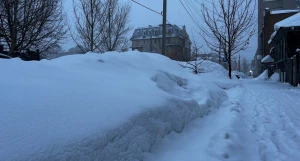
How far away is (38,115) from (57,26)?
1507cm

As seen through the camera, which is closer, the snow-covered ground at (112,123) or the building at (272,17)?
the snow-covered ground at (112,123)

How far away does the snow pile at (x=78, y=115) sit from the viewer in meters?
1.97

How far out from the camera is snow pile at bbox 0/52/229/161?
1.97 m

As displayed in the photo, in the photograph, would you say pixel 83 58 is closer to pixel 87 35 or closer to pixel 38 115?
pixel 38 115

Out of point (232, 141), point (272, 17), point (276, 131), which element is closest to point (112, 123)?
point (232, 141)

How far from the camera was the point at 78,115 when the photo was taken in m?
2.48

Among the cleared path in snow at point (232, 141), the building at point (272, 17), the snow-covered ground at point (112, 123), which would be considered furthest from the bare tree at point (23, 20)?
the building at point (272, 17)

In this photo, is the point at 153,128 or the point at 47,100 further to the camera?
the point at 153,128

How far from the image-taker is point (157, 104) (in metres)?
3.67

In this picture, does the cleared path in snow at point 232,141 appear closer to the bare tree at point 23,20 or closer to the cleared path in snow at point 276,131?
the cleared path in snow at point 276,131

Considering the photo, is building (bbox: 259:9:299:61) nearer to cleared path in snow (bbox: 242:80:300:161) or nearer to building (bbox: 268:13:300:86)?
building (bbox: 268:13:300:86)

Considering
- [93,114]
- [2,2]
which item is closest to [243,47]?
[2,2]

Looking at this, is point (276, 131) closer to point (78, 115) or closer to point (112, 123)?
point (112, 123)

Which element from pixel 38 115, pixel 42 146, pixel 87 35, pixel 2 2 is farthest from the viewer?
pixel 87 35
